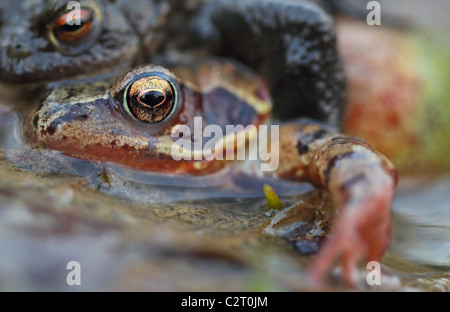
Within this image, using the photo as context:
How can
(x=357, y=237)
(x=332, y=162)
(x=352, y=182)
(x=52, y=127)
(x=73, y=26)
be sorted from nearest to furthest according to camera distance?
(x=357, y=237), (x=352, y=182), (x=332, y=162), (x=52, y=127), (x=73, y=26)

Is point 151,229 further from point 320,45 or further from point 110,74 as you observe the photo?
point 320,45

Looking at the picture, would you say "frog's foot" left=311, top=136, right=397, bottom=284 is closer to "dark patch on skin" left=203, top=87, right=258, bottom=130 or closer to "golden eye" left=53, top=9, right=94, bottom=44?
"dark patch on skin" left=203, top=87, right=258, bottom=130

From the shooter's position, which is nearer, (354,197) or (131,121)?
(354,197)

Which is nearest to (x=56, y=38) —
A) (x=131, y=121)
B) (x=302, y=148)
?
(x=131, y=121)

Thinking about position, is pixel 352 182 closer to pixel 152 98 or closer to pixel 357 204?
pixel 357 204

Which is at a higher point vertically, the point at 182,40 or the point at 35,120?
the point at 182,40

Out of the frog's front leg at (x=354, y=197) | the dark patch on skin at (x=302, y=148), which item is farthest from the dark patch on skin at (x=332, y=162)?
the dark patch on skin at (x=302, y=148)

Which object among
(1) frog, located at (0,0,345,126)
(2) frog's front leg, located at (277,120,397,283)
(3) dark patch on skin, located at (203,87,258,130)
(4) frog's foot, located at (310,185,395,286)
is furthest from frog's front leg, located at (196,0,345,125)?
(4) frog's foot, located at (310,185,395,286)

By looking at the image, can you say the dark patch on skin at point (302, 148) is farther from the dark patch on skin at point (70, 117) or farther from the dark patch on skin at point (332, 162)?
the dark patch on skin at point (70, 117)
